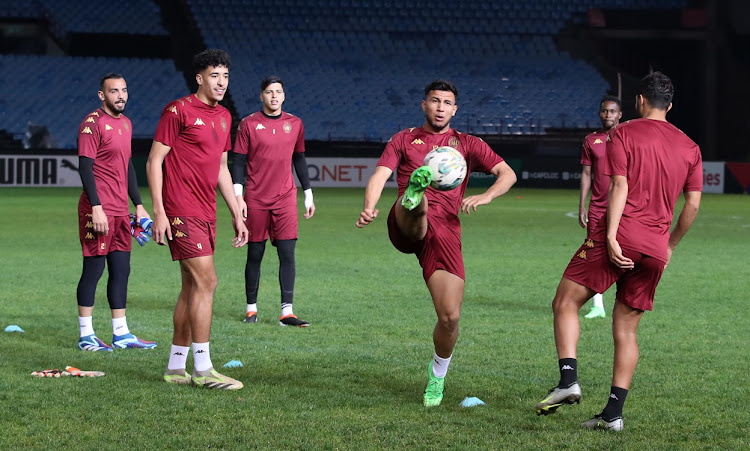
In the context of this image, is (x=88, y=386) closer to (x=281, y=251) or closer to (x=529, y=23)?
(x=281, y=251)

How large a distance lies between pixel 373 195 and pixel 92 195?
110 inches

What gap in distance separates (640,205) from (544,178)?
32.3 meters

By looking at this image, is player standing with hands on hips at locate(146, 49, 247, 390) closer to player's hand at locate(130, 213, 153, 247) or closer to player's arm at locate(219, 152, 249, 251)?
player's arm at locate(219, 152, 249, 251)

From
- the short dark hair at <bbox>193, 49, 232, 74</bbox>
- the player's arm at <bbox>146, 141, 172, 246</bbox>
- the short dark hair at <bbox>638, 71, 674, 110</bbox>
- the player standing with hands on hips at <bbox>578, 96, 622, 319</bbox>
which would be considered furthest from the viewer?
the player standing with hands on hips at <bbox>578, 96, 622, 319</bbox>

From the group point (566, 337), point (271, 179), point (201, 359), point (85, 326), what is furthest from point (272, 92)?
point (566, 337)

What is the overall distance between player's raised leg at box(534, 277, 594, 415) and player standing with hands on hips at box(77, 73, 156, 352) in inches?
138

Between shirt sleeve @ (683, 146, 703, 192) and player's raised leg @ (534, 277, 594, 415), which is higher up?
shirt sleeve @ (683, 146, 703, 192)

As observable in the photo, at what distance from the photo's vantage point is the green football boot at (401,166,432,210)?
536 centimetres

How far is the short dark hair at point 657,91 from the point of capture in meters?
5.43

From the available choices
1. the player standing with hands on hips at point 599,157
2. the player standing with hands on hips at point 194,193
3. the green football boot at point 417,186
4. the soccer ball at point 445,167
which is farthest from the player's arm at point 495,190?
the player standing with hands on hips at point 599,157

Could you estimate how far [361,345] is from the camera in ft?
26.4

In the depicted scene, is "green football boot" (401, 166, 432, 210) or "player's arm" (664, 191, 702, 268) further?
"player's arm" (664, 191, 702, 268)

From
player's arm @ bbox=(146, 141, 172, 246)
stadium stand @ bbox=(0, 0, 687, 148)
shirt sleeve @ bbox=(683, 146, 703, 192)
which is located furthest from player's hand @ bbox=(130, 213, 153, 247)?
stadium stand @ bbox=(0, 0, 687, 148)

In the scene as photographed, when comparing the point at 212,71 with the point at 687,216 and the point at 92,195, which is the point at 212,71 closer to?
the point at 92,195
